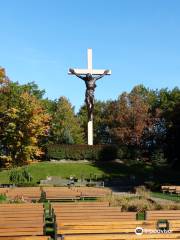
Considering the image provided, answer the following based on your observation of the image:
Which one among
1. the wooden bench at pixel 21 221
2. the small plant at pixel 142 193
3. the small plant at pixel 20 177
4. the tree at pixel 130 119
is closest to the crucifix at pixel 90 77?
the small plant at pixel 20 177

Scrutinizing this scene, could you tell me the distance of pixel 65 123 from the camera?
233ft

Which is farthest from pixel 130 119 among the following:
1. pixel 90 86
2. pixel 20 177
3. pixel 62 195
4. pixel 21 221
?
pixel 21 221

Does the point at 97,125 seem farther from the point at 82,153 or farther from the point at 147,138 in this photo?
the point at 82,153

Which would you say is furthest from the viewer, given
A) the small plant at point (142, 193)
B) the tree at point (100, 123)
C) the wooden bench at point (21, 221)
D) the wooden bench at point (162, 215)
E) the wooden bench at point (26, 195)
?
the tree at point (100, 123)

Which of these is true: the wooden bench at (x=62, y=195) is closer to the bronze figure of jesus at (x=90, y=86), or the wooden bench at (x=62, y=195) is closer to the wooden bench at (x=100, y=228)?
the wooden bench at (x=100, y=228)

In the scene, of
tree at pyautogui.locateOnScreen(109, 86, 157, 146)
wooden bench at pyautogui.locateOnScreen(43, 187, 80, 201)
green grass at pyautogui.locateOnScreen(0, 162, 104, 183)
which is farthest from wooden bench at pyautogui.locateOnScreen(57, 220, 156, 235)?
tree at pyautogui.locateOnScreen(109, 86, 157, 146)

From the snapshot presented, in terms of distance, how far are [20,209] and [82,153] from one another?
39260 mm

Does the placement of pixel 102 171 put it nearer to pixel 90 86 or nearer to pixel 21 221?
pixel 90 86

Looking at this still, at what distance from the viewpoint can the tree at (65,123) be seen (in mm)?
68812

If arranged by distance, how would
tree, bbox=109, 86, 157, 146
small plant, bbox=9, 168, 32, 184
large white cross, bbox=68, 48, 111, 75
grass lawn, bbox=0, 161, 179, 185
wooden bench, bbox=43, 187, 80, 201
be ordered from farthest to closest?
tree, bbox=109, 86, 157, 146 < large white cross, bbox=68, 48, 111, 75 < grass lawn, bbox=0, 161, 179, 185 < small plant, bbox=9, 168, 32, 184 < wooden bench, bbox=43, 187, 80, 201

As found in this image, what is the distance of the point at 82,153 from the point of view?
2076 inches

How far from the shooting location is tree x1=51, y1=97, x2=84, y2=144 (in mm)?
68812

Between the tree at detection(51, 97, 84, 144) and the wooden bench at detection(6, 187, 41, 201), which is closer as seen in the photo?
the wooden bench at detection(6, 187, 41, 201)

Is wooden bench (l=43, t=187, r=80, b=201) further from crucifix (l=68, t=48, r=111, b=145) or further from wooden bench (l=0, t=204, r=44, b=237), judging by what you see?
crucifix (l=68, t=48, r=111, b=145)
